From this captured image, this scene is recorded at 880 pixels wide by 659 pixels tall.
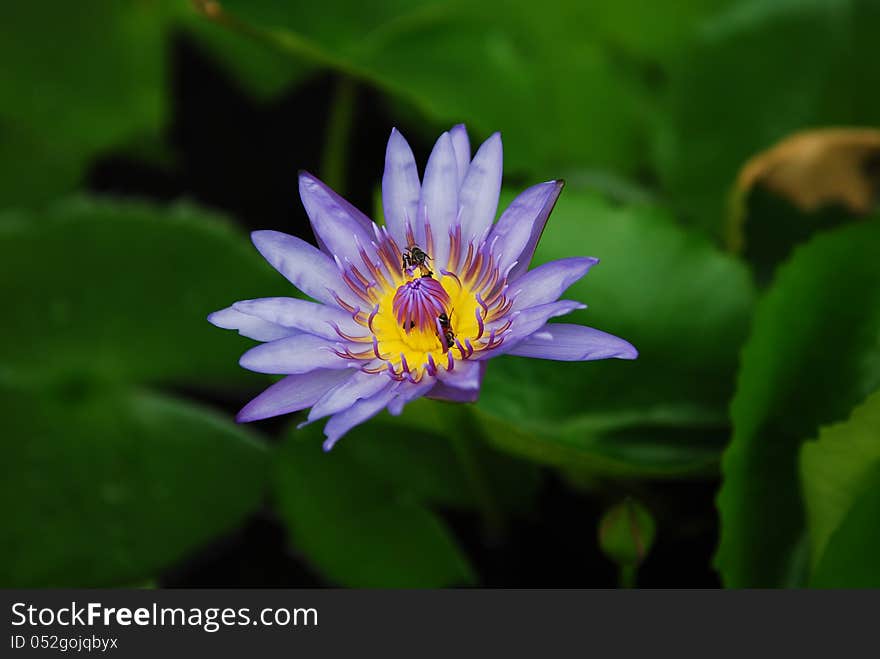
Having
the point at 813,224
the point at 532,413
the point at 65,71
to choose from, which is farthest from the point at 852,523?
the point at 65,71

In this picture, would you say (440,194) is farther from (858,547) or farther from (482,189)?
(858,547)

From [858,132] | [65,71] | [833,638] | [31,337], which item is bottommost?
[833,638]

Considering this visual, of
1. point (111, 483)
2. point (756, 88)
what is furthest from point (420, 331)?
point (756, 88)

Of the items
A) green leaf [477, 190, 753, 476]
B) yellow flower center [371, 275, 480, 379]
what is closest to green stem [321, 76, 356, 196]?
green leaf [477, 190, 753, 476]

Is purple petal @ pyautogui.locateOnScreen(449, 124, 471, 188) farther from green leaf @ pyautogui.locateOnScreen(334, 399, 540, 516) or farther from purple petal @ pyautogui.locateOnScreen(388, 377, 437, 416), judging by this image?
green leaf @ pyautogui.locateOnScreen(334, 399, 540, 516)

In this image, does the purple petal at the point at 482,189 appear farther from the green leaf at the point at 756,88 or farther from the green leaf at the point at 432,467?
the green leaf at the point at 756,88

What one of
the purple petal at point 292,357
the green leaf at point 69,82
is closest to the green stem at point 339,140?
the green leaf at point 69,82

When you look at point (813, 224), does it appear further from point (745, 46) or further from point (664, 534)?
point (664, 534)
